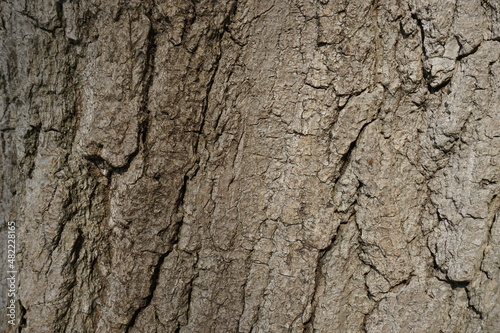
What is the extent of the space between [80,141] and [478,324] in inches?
67.7

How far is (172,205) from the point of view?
1567 millimetres

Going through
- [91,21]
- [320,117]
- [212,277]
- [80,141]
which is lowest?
[212,277]

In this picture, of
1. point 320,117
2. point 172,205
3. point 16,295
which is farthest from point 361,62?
point 16,295

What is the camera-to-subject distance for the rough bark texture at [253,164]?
1464 millimetres

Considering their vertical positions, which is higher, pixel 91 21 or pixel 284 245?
pixel 91 21

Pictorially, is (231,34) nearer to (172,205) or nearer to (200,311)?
(172,205)

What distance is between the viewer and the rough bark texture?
1.46 m

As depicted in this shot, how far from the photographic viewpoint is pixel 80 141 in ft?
5.08

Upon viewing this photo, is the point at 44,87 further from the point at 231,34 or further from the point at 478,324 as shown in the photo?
the point at 478,324

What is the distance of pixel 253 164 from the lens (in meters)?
1.59

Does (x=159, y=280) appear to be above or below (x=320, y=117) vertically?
below

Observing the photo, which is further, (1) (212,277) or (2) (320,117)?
(1) (212,277)

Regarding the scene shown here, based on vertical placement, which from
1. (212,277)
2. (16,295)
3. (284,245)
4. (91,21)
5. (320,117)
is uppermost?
(91,21)

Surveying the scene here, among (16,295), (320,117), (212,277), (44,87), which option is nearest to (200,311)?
(212,277)
